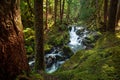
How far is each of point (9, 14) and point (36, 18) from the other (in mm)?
4675

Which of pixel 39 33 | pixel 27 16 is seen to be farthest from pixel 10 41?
pixel 27 16

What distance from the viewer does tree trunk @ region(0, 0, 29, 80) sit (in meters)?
3.87

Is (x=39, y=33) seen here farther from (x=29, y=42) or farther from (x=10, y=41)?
(x=29, y=42)

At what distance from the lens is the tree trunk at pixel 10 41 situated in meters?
3.87

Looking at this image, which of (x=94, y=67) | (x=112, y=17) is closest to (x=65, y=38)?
(x=112, y=17)

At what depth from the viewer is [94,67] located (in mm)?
6590

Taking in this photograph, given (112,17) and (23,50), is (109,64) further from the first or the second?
(112,17)

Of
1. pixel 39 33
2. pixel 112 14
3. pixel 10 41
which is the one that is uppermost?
pixel 112 14

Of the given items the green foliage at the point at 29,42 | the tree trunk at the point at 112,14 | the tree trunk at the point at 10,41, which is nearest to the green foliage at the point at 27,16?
the green foliage at the point at 29,42

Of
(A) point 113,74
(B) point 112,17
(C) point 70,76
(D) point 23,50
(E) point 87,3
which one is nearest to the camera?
(D) point 23,50

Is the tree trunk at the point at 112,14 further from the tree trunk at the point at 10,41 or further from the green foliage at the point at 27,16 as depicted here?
the green foliage at the point at 27,16

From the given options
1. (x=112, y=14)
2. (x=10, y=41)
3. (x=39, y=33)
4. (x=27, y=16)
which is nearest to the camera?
(x=10, y=41)

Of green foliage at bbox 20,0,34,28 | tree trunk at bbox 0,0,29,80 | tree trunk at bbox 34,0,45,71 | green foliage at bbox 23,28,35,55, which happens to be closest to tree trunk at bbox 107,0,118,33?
tree trunk at bbox 34,0,45,71

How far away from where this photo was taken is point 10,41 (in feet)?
13.2
